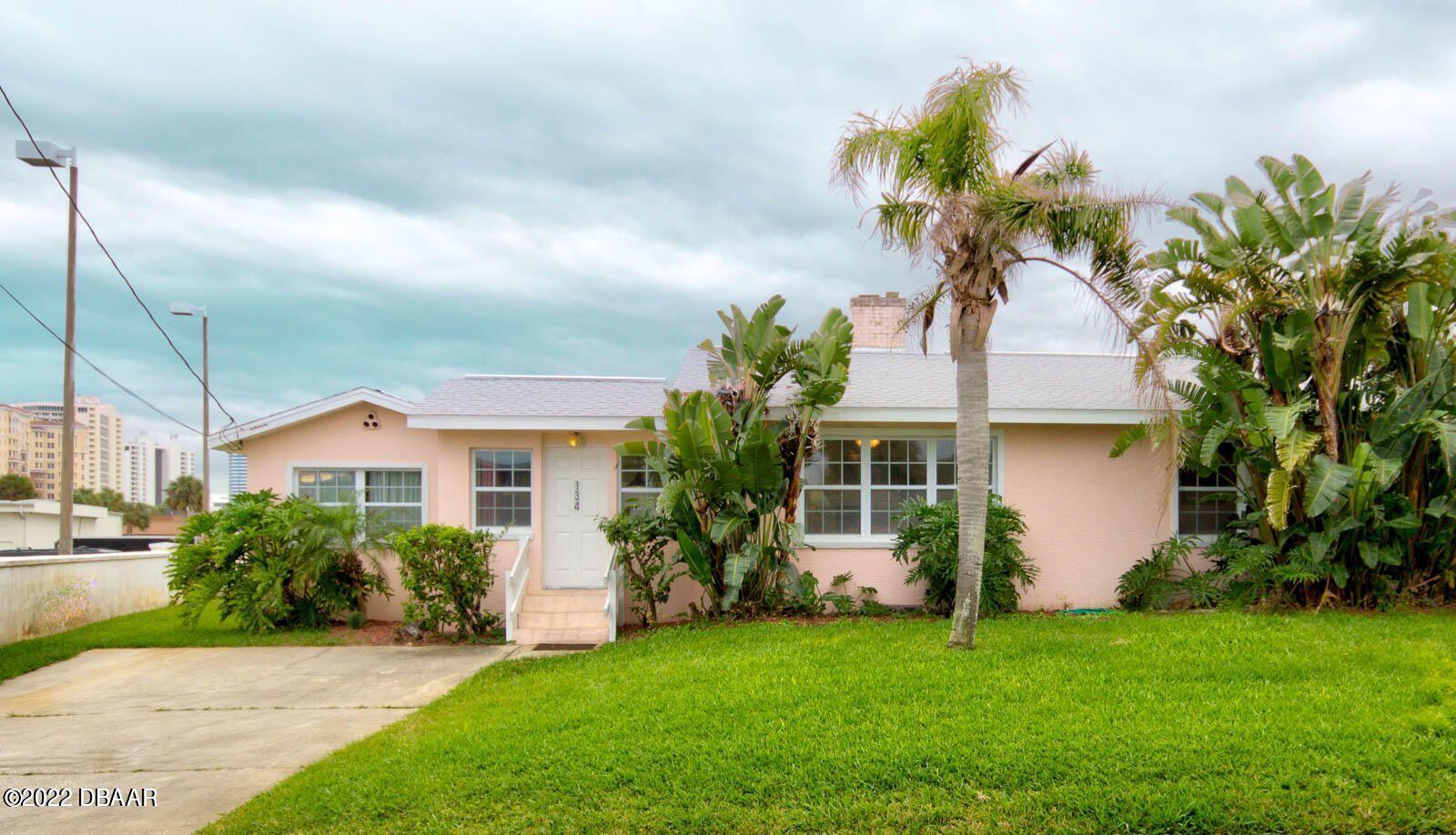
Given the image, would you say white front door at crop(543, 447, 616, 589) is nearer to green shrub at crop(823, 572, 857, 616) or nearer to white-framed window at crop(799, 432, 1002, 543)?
white-framed window at crop(799, 432, 1002, 543)

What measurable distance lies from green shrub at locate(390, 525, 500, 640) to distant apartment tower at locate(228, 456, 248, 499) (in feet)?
10.5

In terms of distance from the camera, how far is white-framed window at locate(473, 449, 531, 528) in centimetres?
1206

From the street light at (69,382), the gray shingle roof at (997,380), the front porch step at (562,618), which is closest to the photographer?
the front porch step at (562,618)

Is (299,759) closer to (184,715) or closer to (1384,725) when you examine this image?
(184,715)

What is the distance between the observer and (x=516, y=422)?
1145cm

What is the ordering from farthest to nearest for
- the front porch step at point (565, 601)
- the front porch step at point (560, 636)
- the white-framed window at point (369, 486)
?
the white-framed window at point (369, 486), the front porch step at point (565, 601), the front porch step at point (560, 636)

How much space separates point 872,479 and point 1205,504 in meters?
4.57

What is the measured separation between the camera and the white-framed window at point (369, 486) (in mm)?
12344

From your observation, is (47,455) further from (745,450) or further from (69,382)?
(745,450)

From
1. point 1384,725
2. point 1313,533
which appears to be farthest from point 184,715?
point 1313,533

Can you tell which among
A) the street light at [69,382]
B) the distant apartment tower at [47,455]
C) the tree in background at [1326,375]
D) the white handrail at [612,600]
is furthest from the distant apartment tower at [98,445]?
the tree in background at [1326,375]

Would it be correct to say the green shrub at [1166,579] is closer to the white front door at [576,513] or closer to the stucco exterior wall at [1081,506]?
the stucco exterior wall at [1081,506]

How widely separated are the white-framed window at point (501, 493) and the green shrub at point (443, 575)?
120 centimetres

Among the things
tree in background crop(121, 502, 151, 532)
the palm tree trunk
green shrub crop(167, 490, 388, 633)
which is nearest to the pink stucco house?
green shrub crop(167, 490, 388, 633)
